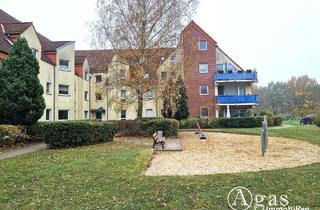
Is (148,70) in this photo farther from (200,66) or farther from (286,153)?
(200,66)

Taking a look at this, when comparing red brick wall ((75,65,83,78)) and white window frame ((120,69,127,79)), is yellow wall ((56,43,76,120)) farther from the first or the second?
white window frame ((120,69,127,79))

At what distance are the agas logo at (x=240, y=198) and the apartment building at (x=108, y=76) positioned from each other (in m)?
16.4

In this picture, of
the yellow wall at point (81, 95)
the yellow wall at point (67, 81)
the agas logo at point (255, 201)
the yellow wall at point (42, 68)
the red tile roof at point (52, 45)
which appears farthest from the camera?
the yellow wall at point (81, 95)

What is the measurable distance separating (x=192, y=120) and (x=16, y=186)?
1123 inches

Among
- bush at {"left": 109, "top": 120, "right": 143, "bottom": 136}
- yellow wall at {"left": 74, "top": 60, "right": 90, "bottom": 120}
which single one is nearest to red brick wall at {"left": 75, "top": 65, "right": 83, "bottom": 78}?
yellow wall at {"left": 74, "top": 60, "right": 90, "bottom": 120}

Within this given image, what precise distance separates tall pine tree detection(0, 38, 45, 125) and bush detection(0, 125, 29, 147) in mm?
1211

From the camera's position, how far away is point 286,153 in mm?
14422

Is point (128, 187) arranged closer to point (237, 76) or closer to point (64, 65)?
point (64, 65)

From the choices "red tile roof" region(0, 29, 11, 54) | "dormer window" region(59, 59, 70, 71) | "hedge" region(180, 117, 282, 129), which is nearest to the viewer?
"red tile roof" region(0, 29, 11, 54)

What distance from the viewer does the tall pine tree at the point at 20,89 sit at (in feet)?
62.5

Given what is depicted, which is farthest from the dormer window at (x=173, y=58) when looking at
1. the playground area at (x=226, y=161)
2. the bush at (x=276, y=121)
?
the bush at (x=276, y=121)

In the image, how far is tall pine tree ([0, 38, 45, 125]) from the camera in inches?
750

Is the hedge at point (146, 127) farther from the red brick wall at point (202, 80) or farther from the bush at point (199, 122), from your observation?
the red brick wall at point (202, 80)

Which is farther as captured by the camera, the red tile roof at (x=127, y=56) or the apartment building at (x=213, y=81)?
the apartment building at (x=213, y=81)
